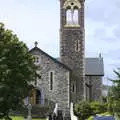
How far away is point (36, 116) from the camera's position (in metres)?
75.9

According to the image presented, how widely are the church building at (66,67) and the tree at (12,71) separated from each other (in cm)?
3270

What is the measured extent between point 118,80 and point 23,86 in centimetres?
1428

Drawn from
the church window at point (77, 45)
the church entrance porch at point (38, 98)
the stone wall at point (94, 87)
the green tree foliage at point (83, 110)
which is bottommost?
the green tree foliage at point (83, 110)

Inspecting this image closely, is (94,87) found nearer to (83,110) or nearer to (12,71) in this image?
(83,110)

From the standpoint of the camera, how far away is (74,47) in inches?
3381

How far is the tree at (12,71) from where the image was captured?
43.2 m

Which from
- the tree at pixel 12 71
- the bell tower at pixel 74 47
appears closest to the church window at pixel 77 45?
the bell tower at pixel 74 47

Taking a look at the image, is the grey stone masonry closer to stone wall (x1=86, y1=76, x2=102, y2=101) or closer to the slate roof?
stone wall (x1=86, y1=76, x2=102, y2=101)

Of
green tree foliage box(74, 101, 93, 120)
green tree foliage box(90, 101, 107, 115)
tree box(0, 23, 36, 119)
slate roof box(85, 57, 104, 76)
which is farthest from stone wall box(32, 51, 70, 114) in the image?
tree box(0, 23, 36, 119)

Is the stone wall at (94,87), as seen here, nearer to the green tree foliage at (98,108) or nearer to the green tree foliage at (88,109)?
the green tree foliage at (88,109)

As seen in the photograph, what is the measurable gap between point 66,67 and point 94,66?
49.9ft

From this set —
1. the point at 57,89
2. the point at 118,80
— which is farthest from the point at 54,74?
the point at 118,80

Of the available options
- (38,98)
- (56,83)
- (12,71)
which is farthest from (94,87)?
(12,71)

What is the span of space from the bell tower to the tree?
38682 mm
